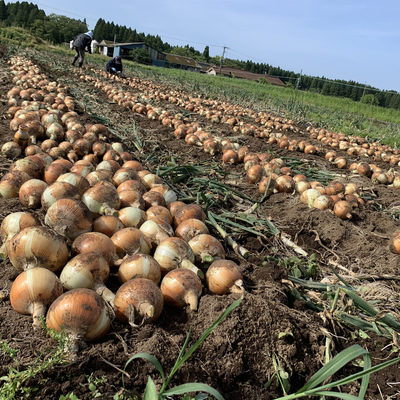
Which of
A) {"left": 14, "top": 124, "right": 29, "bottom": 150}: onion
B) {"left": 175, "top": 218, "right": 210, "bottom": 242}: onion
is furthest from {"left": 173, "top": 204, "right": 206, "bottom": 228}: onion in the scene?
{"left": 14, "top": 124, "right": 29, "bottom": 150}: onion

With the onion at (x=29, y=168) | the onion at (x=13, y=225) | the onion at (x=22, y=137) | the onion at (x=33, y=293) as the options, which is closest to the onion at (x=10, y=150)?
the onion at (x=22, y=137)

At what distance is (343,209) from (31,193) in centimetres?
302

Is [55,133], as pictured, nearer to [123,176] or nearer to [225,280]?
[123,176]

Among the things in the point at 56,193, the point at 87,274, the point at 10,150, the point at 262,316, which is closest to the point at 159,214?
the point at 56,193

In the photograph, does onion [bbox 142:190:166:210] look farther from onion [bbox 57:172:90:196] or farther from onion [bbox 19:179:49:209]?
onion [bbox 19:179:49:209]

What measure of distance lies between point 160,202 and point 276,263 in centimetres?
106

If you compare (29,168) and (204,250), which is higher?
(29,168)

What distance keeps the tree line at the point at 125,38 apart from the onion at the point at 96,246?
10660 millimetres

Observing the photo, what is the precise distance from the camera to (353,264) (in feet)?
9.24

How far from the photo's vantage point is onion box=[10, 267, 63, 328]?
153cm

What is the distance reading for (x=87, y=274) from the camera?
1.67 m

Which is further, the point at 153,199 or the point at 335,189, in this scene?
the point at 335,189

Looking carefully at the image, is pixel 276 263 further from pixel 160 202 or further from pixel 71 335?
pixel 71 335

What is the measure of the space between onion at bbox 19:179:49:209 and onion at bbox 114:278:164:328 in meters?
1.17
